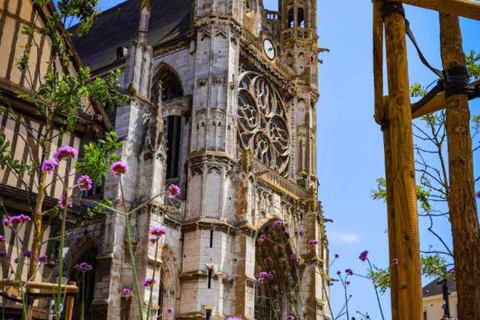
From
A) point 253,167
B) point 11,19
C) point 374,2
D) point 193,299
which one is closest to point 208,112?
point 253,167

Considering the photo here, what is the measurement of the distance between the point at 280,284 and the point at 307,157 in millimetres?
6127

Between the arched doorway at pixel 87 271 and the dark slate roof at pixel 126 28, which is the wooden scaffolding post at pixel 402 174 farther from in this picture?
the dark slate roof at pixel 126 28

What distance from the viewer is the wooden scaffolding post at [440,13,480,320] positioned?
292cm

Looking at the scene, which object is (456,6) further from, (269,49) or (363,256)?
(269,49)

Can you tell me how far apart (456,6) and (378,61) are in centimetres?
76

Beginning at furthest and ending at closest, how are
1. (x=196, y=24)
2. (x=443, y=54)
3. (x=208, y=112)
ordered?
(x=196, y=24), (x=208, y=112), (x=443, y=54)

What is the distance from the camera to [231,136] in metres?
21.0

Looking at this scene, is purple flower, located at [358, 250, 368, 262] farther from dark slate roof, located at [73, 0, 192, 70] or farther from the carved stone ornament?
dark slate roof, located at [73, 0, 192, 70]

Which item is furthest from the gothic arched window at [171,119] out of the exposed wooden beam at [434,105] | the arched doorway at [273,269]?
the exposed wooden beam at [434,105]

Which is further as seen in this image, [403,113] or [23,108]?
[23,108]

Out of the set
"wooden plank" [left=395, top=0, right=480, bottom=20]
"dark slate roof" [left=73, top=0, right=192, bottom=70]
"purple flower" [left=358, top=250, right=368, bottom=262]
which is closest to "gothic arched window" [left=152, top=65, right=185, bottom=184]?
"dark slate roof" [left=73, top=0, right=192, bottom=70]

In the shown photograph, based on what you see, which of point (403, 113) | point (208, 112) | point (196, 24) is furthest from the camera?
point (196, 24)

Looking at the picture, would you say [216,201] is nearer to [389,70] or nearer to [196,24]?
[196,24]

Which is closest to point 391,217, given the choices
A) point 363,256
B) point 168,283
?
point 363,256
